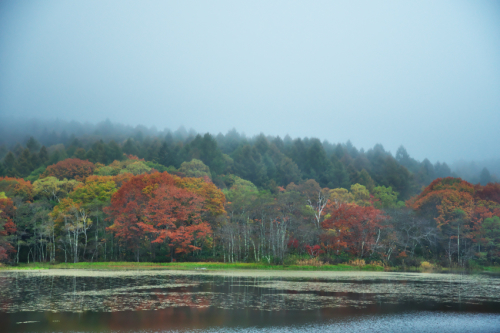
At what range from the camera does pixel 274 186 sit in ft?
319

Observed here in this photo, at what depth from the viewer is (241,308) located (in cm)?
1856

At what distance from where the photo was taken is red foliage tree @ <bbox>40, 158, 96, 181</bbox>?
76.2 meters

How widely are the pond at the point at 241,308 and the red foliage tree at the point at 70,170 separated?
53740 mm

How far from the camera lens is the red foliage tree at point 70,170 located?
250 feet

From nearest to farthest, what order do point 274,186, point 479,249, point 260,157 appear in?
point 479,249, point 274,186, point 260,157

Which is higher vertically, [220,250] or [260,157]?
[260,157]

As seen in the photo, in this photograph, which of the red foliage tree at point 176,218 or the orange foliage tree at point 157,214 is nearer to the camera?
the red foliage tree at point 176,218

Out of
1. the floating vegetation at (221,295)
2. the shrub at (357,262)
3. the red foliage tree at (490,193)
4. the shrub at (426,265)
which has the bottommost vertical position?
the shrub at (426,265)

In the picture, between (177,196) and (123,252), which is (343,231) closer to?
(177,196)

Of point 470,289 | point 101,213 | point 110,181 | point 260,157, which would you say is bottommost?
point 470,289

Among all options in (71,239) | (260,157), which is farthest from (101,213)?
(260,157)

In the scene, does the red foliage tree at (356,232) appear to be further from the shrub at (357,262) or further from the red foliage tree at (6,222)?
the red foliage tree at (6,222)

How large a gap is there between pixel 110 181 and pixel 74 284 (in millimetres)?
34740

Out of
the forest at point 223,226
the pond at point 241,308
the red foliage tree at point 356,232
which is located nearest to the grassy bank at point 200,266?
the forest at point 223,226
